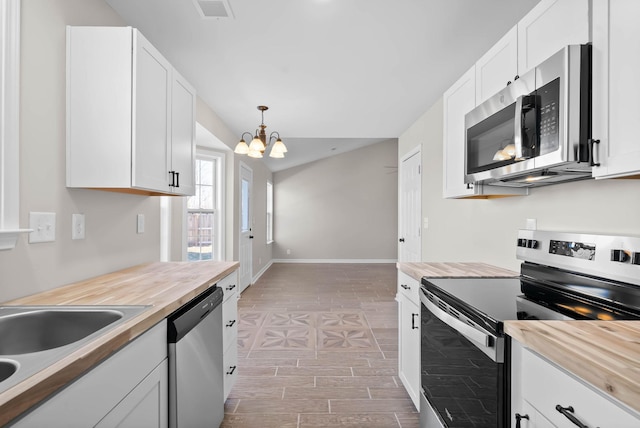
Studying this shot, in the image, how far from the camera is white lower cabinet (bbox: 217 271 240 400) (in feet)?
6.59

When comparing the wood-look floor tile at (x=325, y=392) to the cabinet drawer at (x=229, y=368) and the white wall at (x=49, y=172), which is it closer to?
the cabinet drawer at (x=229, y=368)

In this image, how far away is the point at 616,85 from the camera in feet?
3.46

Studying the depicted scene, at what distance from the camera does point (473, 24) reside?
7.03 feet

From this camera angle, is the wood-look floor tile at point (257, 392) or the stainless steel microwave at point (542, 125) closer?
the stainless steel microwave at point (542, 125)

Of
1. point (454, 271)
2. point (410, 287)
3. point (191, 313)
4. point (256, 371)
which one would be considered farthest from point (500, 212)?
point (256, 371)

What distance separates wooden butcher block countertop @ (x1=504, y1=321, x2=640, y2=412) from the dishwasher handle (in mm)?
1134

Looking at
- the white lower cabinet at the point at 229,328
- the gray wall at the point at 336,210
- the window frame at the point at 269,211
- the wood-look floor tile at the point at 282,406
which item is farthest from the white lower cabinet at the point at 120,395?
the gray wall at the point at 336,210

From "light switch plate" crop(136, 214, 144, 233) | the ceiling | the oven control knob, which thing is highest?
the ceiling

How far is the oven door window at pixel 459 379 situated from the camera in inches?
43.5

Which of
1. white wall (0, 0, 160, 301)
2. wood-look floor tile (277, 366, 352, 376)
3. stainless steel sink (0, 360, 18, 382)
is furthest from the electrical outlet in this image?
wood-look floor tile (277, 366, 352, 376)

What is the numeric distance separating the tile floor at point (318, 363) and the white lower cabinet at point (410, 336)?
0.16 m

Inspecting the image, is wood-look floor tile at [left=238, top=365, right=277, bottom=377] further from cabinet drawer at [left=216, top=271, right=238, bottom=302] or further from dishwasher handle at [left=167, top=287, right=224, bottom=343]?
dishwasher handle at [left=167, top=287, right=224, bottom=343]

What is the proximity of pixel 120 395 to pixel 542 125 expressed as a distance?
1663mm

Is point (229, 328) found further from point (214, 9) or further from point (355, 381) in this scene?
point (214, 9)
